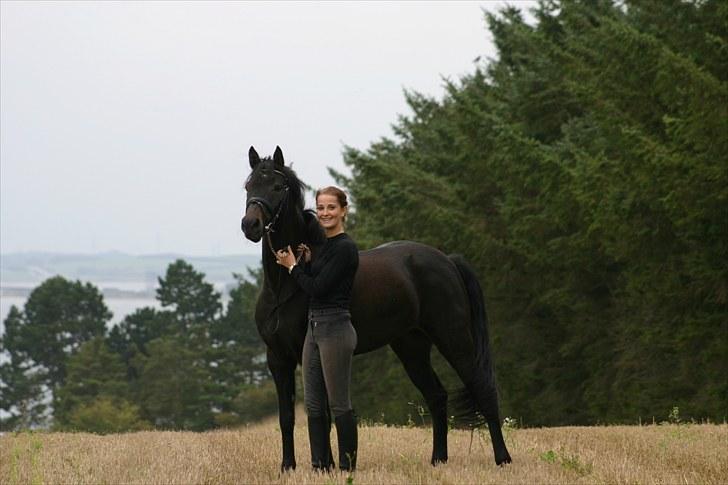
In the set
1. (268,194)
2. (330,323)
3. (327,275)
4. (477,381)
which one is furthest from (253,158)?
(477,381)

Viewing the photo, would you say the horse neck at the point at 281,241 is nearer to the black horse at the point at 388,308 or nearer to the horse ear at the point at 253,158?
the black horse at the point at 388,308

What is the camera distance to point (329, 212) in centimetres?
876

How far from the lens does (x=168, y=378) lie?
100 meters

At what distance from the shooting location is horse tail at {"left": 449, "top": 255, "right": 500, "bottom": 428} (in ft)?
32.3

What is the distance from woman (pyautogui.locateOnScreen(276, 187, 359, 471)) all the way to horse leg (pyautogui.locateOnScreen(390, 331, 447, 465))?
1316 mm

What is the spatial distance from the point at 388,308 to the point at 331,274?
881mm

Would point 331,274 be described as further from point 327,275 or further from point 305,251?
point 305,251

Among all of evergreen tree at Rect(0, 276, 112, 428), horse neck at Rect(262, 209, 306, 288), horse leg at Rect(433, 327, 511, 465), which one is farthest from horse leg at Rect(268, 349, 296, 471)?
evergreen tree at Rect(0, 276, 112, 428)

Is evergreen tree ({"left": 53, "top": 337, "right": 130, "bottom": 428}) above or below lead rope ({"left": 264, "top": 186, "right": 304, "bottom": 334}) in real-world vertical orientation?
below

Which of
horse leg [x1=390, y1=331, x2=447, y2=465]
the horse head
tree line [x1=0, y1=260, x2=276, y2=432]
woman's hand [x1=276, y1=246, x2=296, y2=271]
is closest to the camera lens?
the horse head

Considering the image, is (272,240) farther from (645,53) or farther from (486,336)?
(645,53)

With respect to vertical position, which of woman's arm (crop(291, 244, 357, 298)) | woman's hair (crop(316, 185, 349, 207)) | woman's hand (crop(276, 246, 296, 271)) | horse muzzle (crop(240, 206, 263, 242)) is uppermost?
woman's hair (crop(316, 185, 349, 207))

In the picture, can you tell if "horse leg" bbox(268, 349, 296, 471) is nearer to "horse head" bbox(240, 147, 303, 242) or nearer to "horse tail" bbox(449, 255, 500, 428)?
"horse head" bbox(240, 147, 303, 242)

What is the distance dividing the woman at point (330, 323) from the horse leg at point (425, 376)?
1.32 meters
